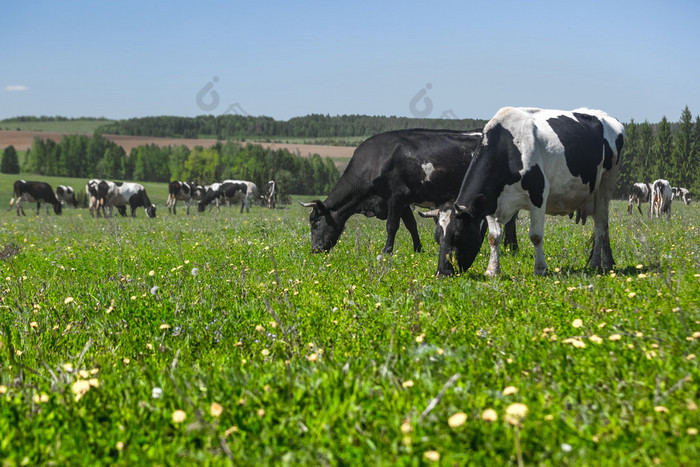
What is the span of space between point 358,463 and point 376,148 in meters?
9.53

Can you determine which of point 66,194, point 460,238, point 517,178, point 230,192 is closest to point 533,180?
point 517,178

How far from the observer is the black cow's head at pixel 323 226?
11367mm

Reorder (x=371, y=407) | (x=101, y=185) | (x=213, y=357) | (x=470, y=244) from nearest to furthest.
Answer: (x=371, y=407) → (x=213, y=357) → (x=470, y=244) → (x=101, y=185)

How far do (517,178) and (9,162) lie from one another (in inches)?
5906

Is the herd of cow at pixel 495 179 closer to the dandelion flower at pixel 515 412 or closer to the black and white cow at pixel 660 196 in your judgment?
the dandelion flower at pixel 515 412

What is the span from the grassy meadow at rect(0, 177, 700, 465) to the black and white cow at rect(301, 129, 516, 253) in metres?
5.09

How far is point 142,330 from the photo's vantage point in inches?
189

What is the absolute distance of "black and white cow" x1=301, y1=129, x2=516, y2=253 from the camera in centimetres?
1075

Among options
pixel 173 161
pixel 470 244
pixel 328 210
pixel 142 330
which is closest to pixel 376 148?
pixel 328 210

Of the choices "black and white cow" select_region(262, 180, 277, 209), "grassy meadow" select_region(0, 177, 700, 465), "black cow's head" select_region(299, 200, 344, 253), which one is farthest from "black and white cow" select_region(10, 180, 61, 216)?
"grassy meadow" select_region(0, 177, 700, 465)

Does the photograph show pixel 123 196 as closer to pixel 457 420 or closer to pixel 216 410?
pixel 216 410

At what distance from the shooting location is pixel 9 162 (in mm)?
128875

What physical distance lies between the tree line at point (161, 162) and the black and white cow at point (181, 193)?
6857cm

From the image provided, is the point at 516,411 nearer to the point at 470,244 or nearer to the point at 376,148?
the point at 470,244
